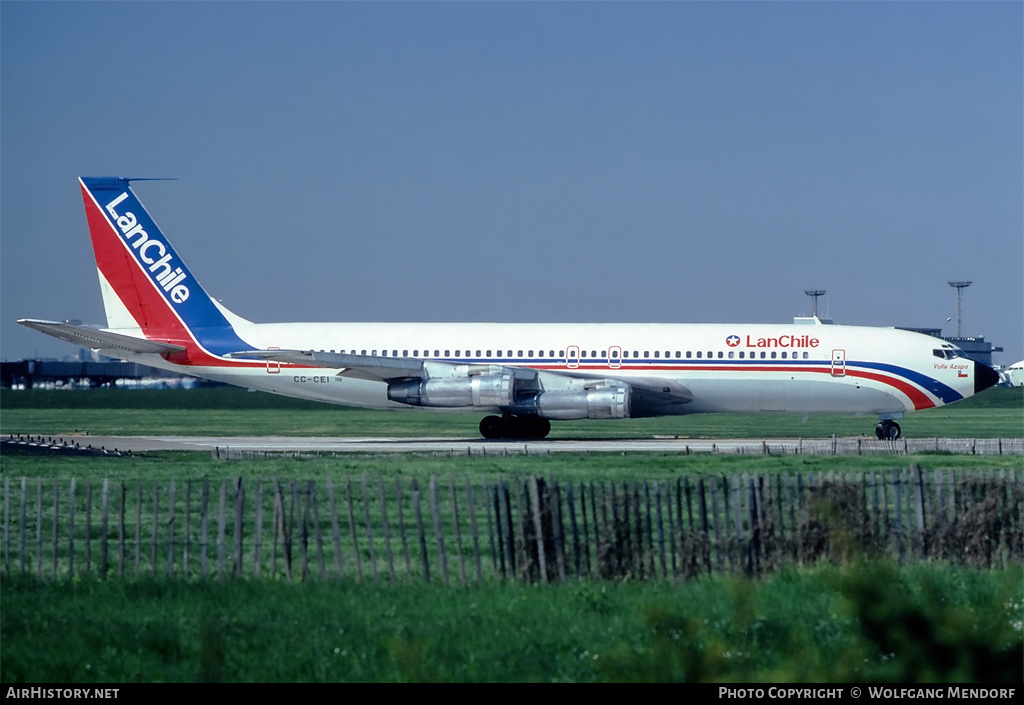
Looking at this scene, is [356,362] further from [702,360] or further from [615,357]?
[702,360]

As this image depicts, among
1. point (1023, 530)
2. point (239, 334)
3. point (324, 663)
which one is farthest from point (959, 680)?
point (239, 334)

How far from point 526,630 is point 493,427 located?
3067 centimetres

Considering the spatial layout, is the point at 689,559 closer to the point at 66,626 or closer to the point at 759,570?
the point at 759,570

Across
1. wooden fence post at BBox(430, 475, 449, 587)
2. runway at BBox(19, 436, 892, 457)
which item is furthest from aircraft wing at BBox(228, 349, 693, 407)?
wooden fence post at BBox(430, 475, 449, 587)

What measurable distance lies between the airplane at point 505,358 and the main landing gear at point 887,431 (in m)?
0.07

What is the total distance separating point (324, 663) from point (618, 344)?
31138mm

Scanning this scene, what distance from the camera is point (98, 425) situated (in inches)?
2194

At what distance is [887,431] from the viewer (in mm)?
41250

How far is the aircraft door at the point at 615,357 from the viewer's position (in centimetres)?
4144

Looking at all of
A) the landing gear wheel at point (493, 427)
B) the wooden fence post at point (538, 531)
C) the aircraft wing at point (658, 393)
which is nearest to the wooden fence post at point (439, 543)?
the wooden fence post at point (538, 531)

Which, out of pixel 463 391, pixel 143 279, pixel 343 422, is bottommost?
pixel 343 422

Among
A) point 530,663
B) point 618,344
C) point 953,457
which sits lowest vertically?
point 530,663

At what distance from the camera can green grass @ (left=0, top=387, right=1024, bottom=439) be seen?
1966 inches

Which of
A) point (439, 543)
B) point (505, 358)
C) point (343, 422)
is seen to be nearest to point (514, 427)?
point (505, 358)
